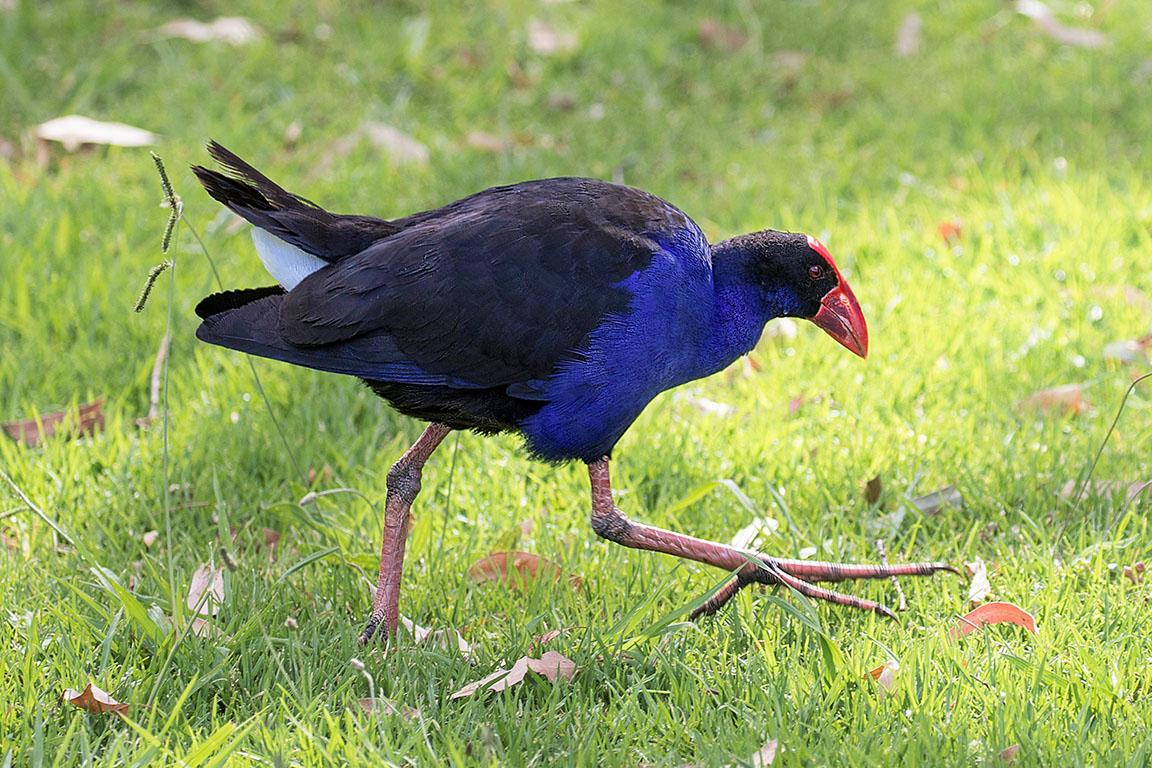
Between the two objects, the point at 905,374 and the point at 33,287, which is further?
the point at 33,287

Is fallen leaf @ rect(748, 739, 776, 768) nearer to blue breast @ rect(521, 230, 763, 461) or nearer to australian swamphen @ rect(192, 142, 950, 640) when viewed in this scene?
australian swamphen @ rect(192, 142, 950, 640)

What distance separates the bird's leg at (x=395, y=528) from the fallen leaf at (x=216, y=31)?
117 inches

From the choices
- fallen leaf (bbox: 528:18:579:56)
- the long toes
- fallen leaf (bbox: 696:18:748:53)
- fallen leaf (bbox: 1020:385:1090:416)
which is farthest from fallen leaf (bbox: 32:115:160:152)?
fallen leaf (bbox: 1020:385:1090:416)

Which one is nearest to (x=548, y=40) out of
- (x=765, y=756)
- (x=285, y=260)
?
(x=285, y=260)

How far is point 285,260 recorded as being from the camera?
2.70 m

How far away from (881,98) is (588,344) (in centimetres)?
306

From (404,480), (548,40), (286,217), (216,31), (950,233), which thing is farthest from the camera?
(548,40)

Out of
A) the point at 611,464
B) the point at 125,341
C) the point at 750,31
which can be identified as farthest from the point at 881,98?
the point at 125,341

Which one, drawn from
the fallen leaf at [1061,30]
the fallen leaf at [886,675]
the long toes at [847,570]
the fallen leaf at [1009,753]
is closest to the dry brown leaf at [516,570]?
the long toes at [847,570]

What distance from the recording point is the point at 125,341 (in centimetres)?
361

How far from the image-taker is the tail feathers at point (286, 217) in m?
2.59

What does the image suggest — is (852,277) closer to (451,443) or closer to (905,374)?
(905,374)

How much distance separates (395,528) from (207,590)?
38 cm

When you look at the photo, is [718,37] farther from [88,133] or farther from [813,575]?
[813,575]
